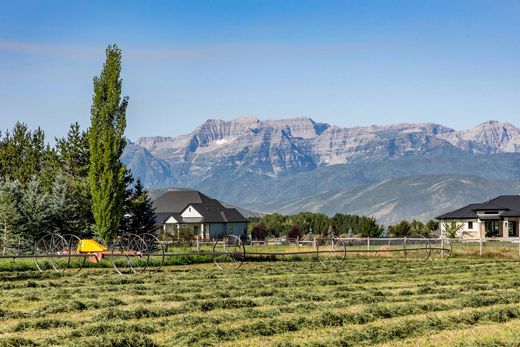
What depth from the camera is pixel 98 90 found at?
208ft

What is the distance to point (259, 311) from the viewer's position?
20.1 m

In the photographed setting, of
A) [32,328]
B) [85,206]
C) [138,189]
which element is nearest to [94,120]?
[85,206]

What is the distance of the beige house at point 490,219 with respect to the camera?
341 ft

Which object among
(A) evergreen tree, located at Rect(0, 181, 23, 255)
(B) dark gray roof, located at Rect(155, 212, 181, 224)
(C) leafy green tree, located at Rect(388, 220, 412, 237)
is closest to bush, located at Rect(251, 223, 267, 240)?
(B) dark gray roof, located at Rect(155, 212, 181, 224)

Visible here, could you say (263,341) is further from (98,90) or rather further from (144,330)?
(98,90)

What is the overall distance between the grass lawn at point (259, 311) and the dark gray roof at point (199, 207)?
A: 101 m

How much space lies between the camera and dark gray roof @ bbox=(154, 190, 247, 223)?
13375 cm

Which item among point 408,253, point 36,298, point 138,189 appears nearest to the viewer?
point 36,298

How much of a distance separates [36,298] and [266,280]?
9902 mm

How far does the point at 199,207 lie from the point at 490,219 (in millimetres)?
49306

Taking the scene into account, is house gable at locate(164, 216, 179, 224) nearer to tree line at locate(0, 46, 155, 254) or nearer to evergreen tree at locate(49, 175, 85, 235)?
tree line at locate(0, 46, 155, 254)

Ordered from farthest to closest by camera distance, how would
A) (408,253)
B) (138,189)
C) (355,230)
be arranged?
(355,230), (138,189), (408,253)

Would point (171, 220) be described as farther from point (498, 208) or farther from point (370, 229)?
point (498, 208)

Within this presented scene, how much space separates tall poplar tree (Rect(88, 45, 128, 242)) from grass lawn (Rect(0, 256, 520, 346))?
2714 cm
